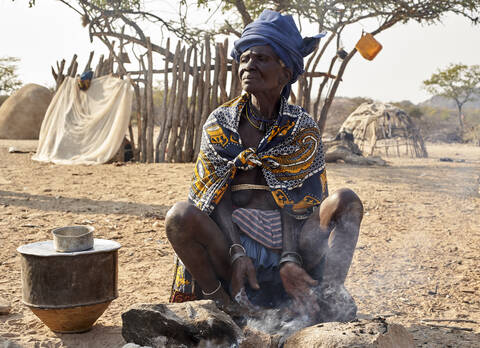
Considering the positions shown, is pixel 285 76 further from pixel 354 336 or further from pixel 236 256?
pixel 354 336

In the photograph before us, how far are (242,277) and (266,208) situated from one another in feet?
1.49

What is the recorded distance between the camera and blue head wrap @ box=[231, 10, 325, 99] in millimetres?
2527

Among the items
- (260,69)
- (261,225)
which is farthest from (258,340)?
(260,69)

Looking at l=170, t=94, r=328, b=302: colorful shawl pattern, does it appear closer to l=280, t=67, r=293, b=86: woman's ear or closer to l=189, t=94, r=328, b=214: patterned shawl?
l=189, t=94, r=328, b=214: patterned shawl

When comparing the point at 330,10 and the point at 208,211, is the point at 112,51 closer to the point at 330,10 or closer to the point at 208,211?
the point at 330,10

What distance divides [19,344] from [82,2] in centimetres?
859

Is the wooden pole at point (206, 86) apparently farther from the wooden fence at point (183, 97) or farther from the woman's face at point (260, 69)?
the woman's face at point (260, 69)

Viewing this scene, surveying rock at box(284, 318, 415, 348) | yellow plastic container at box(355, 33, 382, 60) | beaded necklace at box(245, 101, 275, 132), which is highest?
yellow plastic container at box(355, 33, 382, 60)

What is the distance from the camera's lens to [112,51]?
10031mm

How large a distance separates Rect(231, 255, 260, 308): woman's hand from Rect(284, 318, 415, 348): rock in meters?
0.36

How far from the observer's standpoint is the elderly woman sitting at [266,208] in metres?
2.48

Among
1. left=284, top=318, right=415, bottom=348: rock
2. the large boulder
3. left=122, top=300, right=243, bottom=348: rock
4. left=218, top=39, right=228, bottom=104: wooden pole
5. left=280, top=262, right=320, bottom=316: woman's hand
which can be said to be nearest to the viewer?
left=284, top=318, right=415, bottom=348: rock

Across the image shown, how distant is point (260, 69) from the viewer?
2.54m

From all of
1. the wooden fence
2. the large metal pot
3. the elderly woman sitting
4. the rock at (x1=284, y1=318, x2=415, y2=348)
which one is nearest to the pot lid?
the large metal pot
